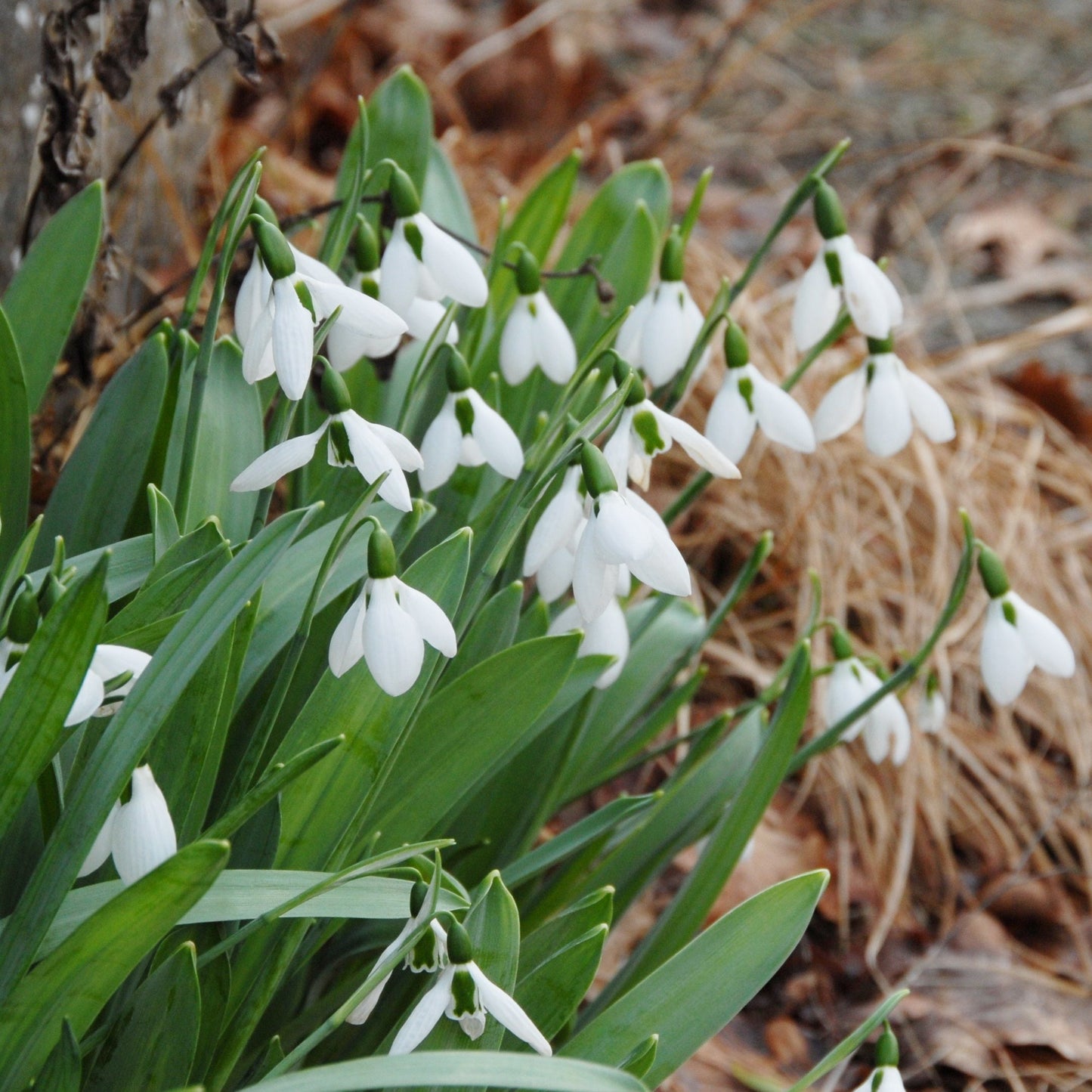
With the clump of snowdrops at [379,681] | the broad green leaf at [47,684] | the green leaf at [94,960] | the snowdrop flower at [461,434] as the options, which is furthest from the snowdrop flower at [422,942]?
the snowdrop flower at [461,434]

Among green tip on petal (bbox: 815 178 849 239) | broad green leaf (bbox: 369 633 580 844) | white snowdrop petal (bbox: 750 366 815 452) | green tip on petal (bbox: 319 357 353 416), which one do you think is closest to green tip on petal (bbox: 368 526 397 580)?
green tip on petal (bbox: 319 357 353 416)

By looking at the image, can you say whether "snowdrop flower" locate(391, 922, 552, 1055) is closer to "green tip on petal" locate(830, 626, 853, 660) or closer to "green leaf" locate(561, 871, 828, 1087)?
"green leaf" locate(561, 871, 828, 1087)

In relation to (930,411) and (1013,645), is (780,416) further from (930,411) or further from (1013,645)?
(1013,645)

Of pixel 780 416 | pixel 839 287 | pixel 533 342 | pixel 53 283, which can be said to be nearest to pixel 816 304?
pixel 839 287

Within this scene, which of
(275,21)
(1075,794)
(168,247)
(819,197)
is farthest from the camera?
(275,21)

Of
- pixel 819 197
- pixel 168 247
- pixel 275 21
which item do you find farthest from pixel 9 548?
pixel 275 21

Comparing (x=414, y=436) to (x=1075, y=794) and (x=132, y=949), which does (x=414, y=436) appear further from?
(x=1075, y=794)
